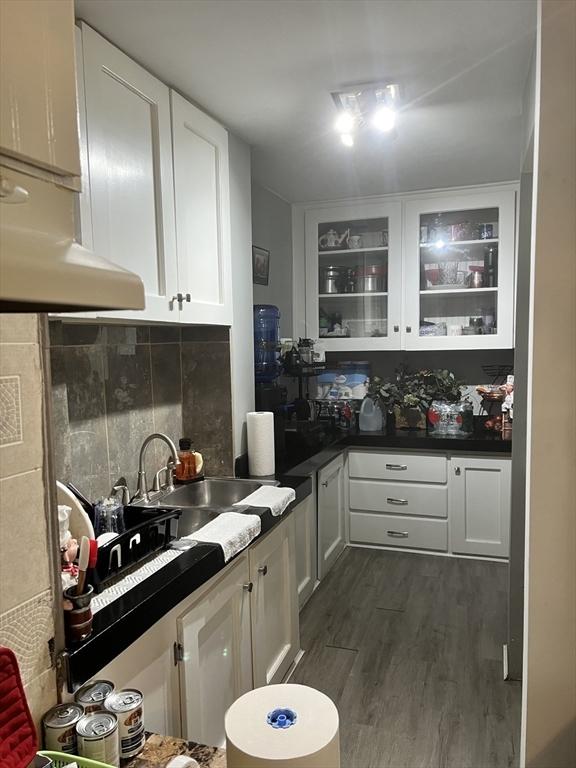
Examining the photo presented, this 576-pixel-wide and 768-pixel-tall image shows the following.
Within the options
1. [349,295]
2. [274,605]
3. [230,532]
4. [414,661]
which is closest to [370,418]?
[349,295]

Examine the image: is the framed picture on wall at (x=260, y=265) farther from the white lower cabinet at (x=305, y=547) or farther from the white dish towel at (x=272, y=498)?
the white dish towel at (x=272, y=498)

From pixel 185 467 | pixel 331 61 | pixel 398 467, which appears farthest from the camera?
pixel 398 467

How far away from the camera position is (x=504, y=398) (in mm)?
3701

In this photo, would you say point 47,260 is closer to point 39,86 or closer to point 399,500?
point 39,86

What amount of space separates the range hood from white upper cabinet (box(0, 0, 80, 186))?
4 centimetres

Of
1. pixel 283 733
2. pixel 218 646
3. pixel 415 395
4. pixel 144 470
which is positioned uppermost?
pixel 415 395

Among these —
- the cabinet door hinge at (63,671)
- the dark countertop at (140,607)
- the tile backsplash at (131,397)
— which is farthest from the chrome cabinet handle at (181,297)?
the cabinet door hinge at (63,671)

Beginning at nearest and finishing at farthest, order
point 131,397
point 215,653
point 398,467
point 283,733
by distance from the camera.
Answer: point 283,733 < point 215,653 < point 131,397 < point 398,467

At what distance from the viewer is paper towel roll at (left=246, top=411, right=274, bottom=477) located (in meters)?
2.68

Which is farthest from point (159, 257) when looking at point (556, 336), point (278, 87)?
point (556, 336)

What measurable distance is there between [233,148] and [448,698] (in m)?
2.58

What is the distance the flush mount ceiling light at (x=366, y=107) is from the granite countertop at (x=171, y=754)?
2157 mm

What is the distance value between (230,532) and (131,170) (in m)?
1.24

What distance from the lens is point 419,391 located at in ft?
13.1
